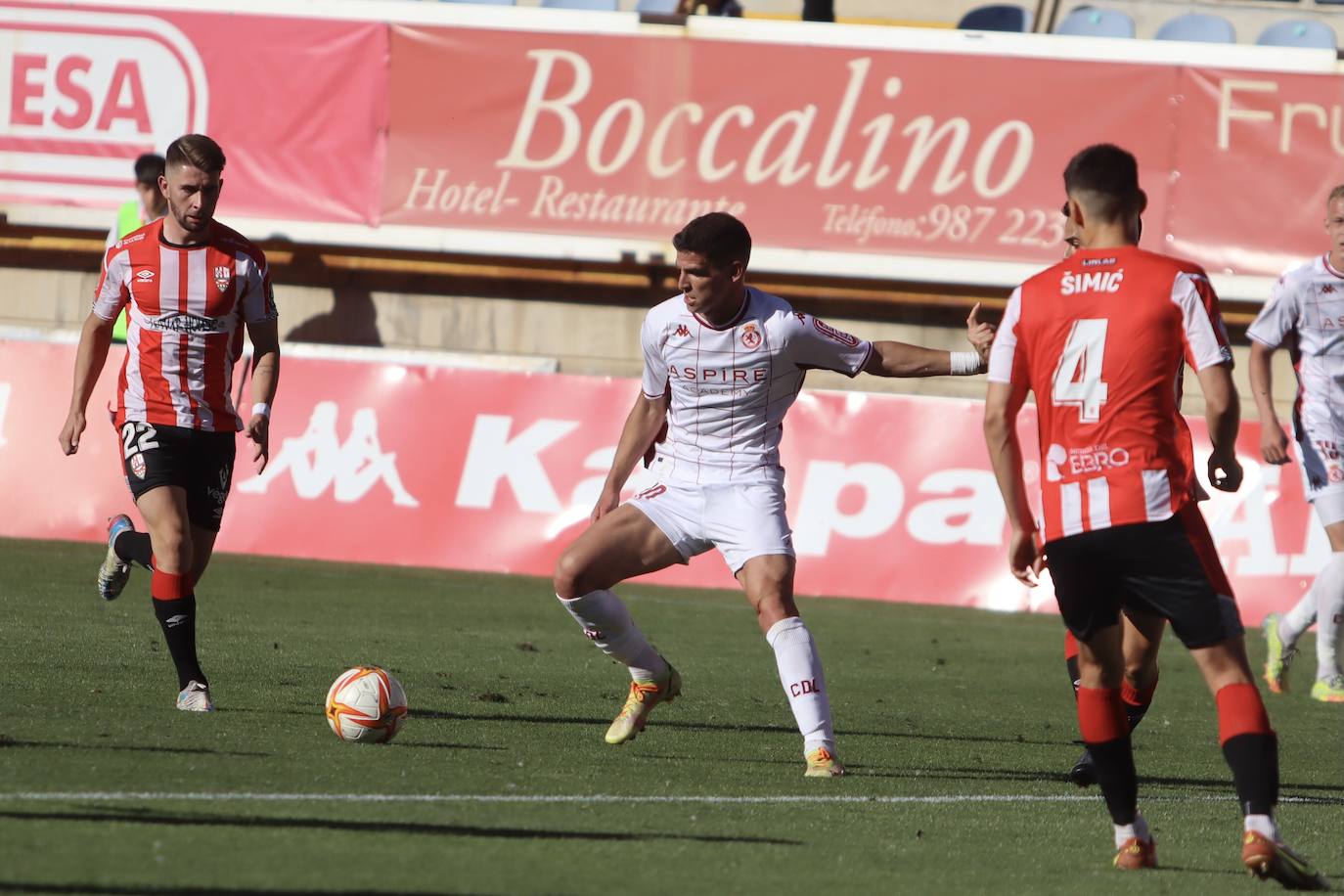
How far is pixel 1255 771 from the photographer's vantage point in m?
5.00

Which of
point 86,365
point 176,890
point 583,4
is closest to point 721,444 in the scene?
point 86,365

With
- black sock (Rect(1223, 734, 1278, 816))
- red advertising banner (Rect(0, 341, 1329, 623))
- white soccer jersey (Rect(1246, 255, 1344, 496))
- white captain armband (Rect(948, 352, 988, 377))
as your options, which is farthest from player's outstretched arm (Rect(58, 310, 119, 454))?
red advertising banner (Rect(0, 341, 1329, 623))

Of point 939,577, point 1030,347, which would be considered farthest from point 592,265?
point 1030,347

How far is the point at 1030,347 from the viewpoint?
5273 mm

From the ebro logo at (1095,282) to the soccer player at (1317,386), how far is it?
12.9 feet

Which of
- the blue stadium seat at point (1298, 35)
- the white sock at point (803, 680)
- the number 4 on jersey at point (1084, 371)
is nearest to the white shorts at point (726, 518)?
the white sock at point (803, 680)

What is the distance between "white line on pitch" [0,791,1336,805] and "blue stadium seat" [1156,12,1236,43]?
13.5 m

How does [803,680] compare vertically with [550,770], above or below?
above

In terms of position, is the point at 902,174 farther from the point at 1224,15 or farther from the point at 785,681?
the point at 785,681

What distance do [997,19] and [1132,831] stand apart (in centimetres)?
1520

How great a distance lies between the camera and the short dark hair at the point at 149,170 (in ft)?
39.9

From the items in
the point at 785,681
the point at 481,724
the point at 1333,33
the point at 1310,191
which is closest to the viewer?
the point at 785,681

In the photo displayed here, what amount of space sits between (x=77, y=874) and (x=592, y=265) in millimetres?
13892

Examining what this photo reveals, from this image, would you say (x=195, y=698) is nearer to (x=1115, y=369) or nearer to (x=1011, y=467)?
(x=1011, y=467)
